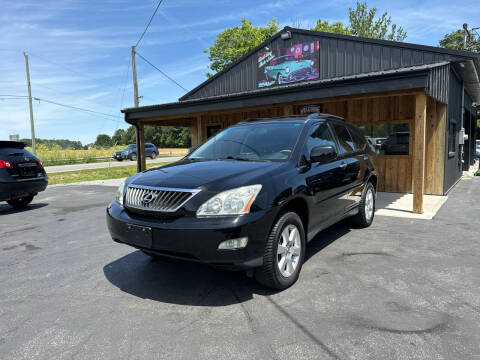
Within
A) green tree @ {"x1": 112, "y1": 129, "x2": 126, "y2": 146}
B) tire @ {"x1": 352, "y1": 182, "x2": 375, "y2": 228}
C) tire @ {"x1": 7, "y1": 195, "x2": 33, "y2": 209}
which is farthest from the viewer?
green tree @ {"x1": 112, "y1": 129, "x2": 126, "y2": 146}

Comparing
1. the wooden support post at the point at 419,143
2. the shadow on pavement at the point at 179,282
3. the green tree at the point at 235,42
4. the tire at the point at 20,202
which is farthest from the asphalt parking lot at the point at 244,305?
the green tree at the point at 235,42

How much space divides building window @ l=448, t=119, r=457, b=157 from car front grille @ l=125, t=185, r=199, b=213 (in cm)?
965

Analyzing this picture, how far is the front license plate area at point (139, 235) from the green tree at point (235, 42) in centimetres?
3498

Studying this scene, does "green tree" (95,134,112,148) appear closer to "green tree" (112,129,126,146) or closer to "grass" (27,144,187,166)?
"green tree" (112,129,126,146)

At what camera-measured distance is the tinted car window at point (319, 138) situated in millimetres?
3988

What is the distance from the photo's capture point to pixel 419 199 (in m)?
6.89

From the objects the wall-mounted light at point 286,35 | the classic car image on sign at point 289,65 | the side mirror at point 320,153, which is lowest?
the side mirror at point 320,153

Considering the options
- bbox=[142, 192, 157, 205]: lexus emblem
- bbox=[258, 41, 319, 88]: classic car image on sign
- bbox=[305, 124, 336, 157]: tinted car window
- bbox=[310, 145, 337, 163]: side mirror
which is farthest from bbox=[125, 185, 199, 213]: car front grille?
bbox=[258, 41, 319, 88]: classic car image on sign

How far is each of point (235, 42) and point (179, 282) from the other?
36.9 metres

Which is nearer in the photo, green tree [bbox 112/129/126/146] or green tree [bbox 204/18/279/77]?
green tree [bbox 204/18/279/77]

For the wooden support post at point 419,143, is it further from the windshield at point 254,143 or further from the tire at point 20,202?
the tire at point 20,202

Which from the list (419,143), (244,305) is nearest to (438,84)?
(419,143)

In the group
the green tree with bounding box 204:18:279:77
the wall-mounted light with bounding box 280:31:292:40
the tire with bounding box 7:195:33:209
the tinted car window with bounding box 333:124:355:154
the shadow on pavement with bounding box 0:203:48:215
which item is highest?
the green tree with bounding box 204:18:279:77

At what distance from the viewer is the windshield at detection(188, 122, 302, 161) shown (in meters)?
3.88
